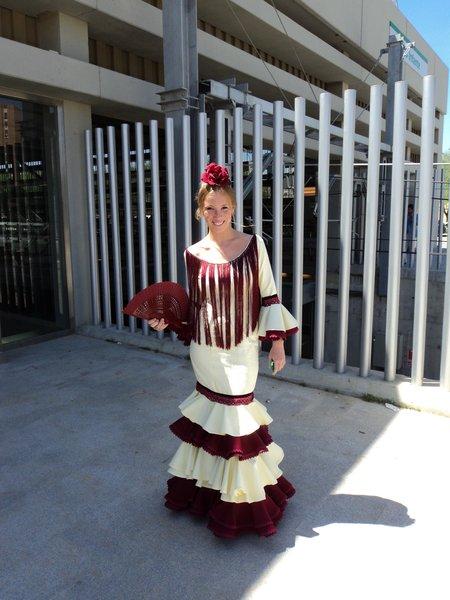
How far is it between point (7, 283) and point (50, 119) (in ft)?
7.14

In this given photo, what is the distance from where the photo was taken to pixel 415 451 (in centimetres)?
350

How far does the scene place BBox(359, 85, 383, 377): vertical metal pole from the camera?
4.34 metres

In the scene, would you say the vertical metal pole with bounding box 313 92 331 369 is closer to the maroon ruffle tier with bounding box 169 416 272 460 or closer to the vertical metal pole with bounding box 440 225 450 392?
the vertical metal pole with bounding box 440 225 450 392

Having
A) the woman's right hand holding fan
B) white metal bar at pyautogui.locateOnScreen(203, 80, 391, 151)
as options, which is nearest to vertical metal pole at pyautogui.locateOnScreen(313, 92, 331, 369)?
white metal bar at pyautogui.locateOnScreen(203, 80, 391, 151)

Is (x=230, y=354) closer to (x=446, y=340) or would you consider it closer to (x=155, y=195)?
(x=446, y=340)

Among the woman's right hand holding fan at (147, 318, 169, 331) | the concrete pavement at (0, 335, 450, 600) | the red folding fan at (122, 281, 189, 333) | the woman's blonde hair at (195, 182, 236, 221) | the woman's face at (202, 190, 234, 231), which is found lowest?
the concrete pavement at (0, 335, 450, 600)

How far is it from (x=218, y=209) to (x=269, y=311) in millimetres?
578

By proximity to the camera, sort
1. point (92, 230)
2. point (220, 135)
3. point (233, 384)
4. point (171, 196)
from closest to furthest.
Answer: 1. point (233, 384)
2. point (220, 135)
3. point (171, 196)
4. point (92, 230)

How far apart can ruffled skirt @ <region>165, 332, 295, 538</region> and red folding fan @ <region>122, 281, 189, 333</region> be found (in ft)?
0.59

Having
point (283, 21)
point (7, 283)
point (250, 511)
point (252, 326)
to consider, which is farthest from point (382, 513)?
point (283, 21)

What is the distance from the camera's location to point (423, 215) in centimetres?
412

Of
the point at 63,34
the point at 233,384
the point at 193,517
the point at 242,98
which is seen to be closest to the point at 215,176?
the point at 233,384

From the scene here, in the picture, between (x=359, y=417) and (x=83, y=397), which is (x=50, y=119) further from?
(x=359, y=417)

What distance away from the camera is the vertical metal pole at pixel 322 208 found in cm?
459
